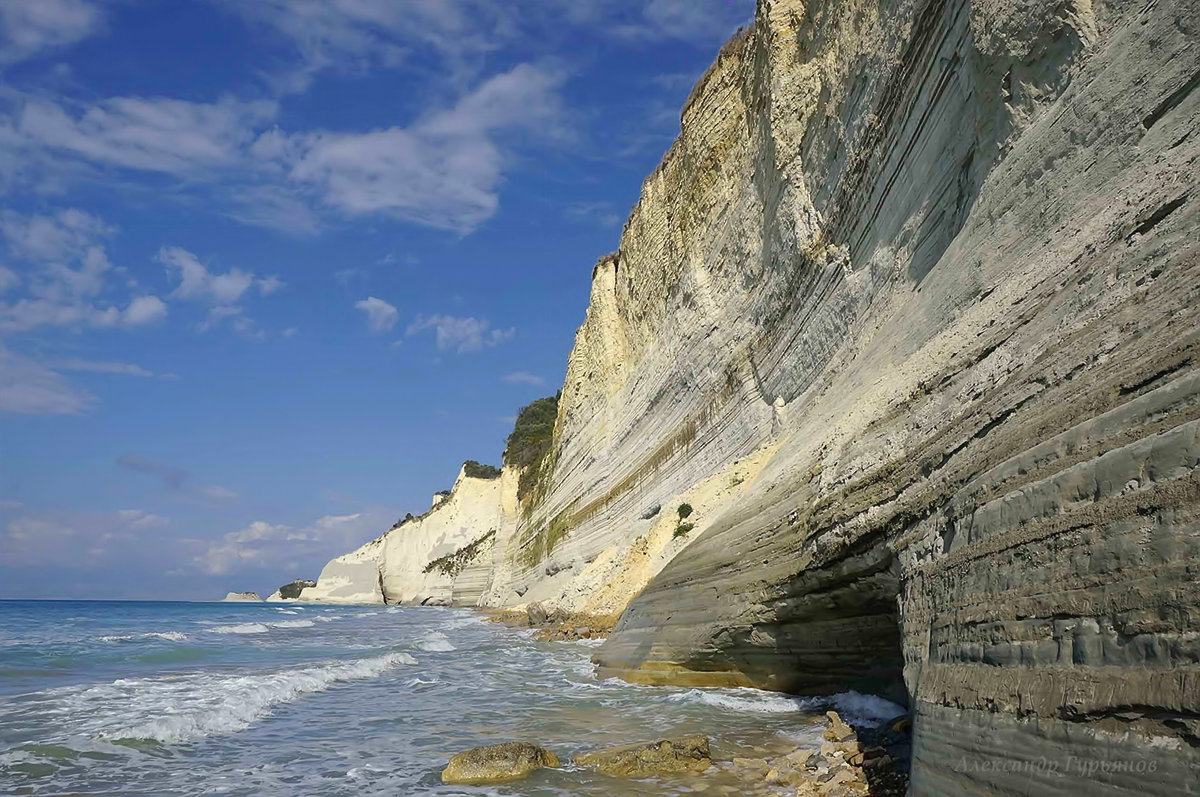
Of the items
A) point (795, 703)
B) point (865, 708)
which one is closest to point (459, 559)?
point (795, 703)

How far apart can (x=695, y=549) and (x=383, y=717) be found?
185 inches

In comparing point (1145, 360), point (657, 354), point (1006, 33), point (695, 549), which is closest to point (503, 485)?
point (657, 354)

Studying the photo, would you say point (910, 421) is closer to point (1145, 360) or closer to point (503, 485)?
point (1145, 360)

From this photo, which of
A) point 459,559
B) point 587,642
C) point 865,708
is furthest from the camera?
point 459,559

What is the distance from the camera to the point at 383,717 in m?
10.0

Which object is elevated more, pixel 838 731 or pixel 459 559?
pixel 459 559

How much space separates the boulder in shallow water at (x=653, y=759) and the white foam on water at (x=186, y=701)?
509 centimetres

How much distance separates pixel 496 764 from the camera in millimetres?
6809

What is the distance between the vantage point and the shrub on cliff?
233 ft

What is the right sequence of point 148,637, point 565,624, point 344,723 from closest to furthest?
point 344,723 → point 565,624 → point 148,637

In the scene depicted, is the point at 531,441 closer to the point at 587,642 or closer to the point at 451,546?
the point at 451,546

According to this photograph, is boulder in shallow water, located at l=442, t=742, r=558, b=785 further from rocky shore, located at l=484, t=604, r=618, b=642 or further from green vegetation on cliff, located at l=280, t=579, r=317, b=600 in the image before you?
green vegetation on cliff, located at l=280, t=579, r=317, b=600

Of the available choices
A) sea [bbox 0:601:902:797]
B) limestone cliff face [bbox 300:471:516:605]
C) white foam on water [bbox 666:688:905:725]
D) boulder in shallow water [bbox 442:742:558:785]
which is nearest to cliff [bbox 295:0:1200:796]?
white foam on water [bbox 666:688:905:725]

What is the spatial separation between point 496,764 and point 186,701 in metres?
6.75
